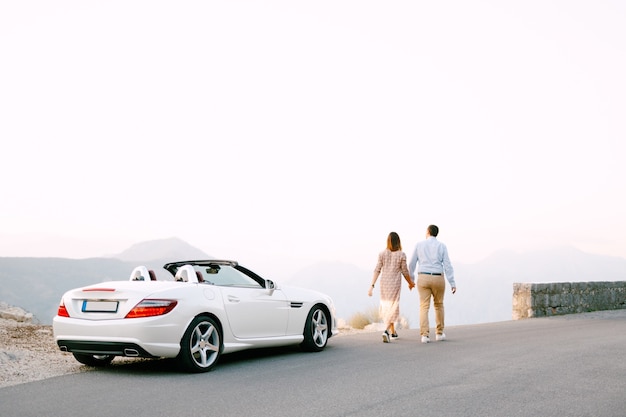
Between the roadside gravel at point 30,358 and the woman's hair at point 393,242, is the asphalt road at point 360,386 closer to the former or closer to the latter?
the roadside gravel at point 30,358

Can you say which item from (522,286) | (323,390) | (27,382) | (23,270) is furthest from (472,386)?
(23,270)

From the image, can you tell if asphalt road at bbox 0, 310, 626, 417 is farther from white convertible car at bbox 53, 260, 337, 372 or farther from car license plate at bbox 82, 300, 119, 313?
car license plate at bbox 82, 300, 119, 313

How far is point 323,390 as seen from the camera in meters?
7.75

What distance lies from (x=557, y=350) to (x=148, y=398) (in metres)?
6.97

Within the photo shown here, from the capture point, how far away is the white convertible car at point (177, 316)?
28.3 feet

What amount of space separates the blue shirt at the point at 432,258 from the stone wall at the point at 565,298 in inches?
→ 361

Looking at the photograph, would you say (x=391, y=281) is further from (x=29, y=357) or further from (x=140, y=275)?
(x=29, y=357)

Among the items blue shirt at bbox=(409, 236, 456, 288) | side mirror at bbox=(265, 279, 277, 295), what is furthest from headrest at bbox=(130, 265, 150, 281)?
blue shirt at bbox=(409, 236, 456, 288)

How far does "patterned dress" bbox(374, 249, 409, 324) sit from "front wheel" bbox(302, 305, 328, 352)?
1877 millimetres

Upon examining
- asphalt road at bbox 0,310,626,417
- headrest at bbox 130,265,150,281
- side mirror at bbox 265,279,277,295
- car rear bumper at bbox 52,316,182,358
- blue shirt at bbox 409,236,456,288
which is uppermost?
blue shirt at bbox 409,236,456,288

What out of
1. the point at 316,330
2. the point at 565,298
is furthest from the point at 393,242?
the point at 565,298

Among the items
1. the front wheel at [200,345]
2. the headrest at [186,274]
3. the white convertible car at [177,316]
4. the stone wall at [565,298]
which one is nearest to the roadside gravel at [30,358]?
the white convertible car at [177,316]

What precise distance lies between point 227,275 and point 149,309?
83.1 inches

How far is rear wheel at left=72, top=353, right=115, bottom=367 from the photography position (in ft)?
31.4
